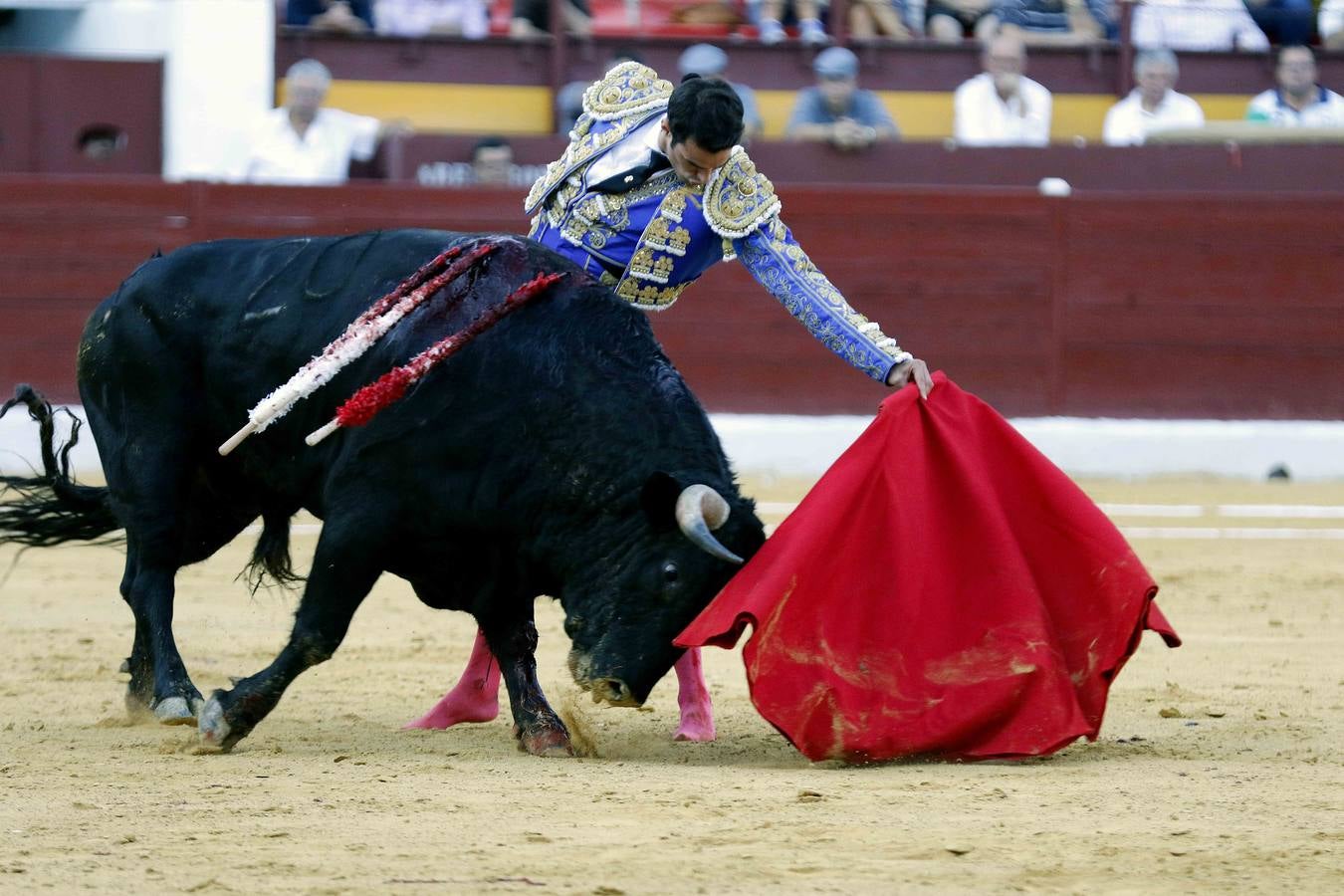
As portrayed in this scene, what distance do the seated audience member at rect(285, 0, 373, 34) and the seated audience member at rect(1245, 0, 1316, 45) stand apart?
14.1ft

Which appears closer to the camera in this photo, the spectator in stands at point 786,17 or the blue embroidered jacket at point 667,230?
the blue embroidered jacket at point 667,230

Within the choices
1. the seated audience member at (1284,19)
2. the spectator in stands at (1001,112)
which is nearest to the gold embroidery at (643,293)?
the spectator in stands at (1001,112)

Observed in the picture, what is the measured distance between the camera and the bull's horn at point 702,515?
3281 mm

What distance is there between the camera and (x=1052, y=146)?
9.26m

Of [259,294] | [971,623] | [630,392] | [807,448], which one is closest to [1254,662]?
[971,623]

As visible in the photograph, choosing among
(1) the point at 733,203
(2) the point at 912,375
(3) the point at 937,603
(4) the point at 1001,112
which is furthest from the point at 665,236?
(4) the point at 1001,112

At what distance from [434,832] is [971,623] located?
112 centimetres

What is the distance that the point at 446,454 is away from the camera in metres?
3.49

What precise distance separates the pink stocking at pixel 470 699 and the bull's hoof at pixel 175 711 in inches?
16.2

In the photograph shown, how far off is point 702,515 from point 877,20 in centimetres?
692

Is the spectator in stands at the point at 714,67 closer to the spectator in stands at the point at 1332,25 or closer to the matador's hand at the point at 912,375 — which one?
the spectator in stands at the point at 1332,25

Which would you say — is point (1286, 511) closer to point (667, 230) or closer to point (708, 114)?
point (667, 230)

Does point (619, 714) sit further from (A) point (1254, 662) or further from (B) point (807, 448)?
(B) point (807, 448)

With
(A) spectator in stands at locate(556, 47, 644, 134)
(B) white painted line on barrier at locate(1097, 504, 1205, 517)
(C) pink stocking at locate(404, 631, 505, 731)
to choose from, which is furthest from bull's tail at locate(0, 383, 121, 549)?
(A) spectator in stands at locate(556, 47, 644, 134)
